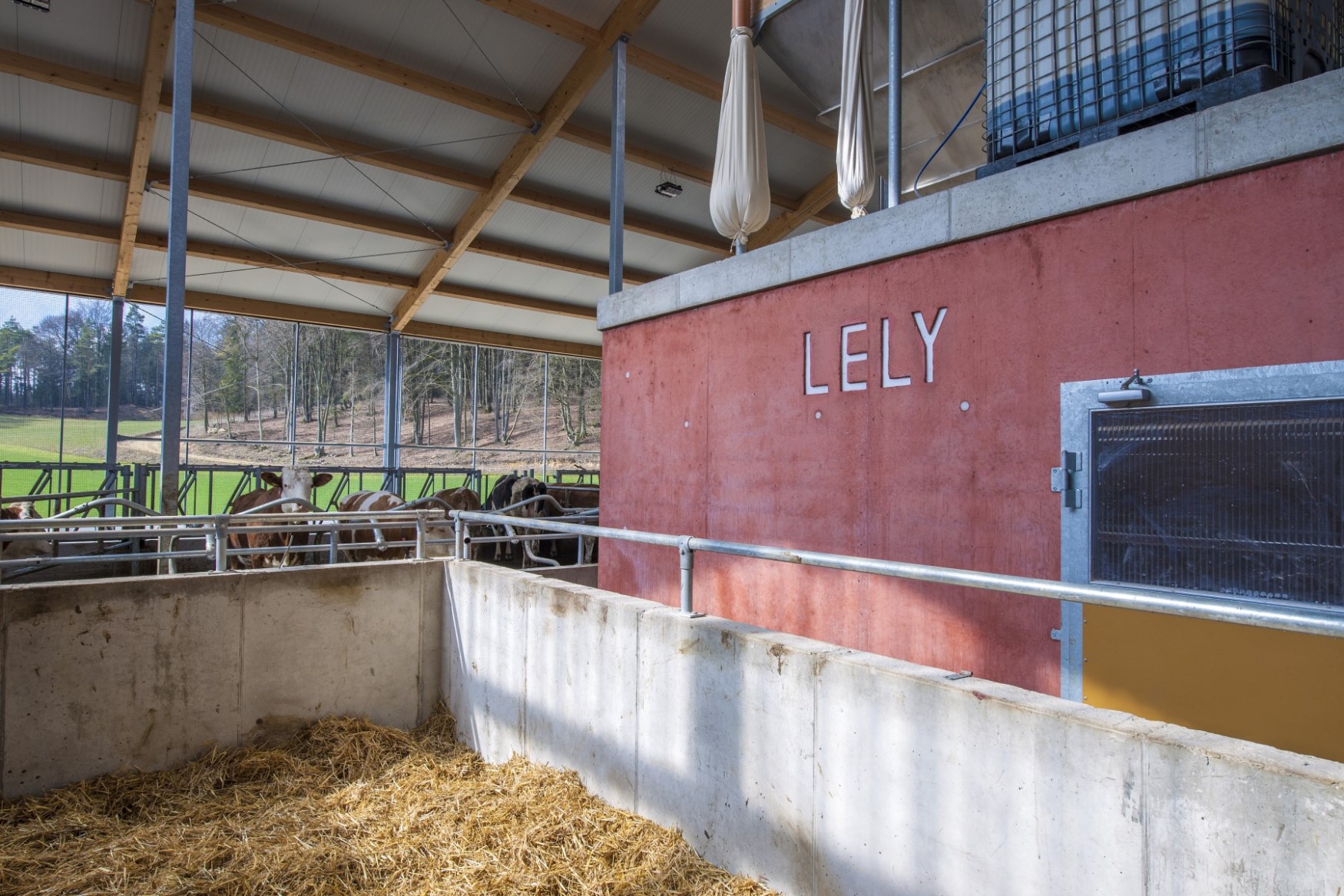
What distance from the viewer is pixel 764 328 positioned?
5.30 metres

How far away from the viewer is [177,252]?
8.16 m

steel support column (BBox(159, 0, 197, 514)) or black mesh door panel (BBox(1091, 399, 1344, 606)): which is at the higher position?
steel support column (BBox(159, 0, 197, 514))

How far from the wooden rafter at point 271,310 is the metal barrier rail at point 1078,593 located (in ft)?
50.0

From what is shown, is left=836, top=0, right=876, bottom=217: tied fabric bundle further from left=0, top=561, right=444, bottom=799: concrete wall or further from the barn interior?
left=0, top=561, right=444, bottom=799: concrete wall

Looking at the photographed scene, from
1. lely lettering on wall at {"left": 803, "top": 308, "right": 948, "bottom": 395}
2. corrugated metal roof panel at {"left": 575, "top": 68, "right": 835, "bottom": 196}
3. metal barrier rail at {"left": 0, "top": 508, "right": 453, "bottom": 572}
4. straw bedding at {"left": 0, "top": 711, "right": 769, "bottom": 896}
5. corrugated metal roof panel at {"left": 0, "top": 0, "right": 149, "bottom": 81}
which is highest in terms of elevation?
corrugated metal roof panel at {"left": 575, "top": 68, "right": 835, "bottom": 196}

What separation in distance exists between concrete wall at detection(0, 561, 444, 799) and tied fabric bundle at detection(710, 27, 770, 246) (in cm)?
353

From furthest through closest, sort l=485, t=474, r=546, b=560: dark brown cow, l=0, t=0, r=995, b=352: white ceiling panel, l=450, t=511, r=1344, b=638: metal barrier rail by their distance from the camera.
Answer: l=0, t=0, r=995, b=352: white ceiling panel < l=485, t=474, r=546, b=560: dark brown cow < l=450, t=511, r=1344, b=638: metal barrier rail

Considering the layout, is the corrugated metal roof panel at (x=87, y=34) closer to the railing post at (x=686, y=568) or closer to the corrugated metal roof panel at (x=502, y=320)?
the corrugated metal roof panel at (x=502, y=320)

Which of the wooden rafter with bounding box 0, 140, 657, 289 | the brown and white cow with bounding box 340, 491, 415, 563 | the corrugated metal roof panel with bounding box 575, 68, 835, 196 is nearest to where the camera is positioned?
the brown and white cow with bounding box 340, 491, 415, 563

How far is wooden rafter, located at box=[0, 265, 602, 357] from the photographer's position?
1465cm

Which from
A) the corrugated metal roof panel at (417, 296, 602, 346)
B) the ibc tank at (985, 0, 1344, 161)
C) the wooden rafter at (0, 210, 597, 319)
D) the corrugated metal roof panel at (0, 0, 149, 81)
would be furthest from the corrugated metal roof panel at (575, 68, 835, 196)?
the ibc tank at (985, 0, 1344, 161)

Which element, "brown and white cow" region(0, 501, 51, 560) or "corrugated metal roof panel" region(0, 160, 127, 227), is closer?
"brown and white cow" region(0, 501, 51, 560)

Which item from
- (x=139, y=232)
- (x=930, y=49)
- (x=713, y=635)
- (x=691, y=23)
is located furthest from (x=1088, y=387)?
(x=139, y=232)

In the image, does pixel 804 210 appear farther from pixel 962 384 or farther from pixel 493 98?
pixel 962 384
